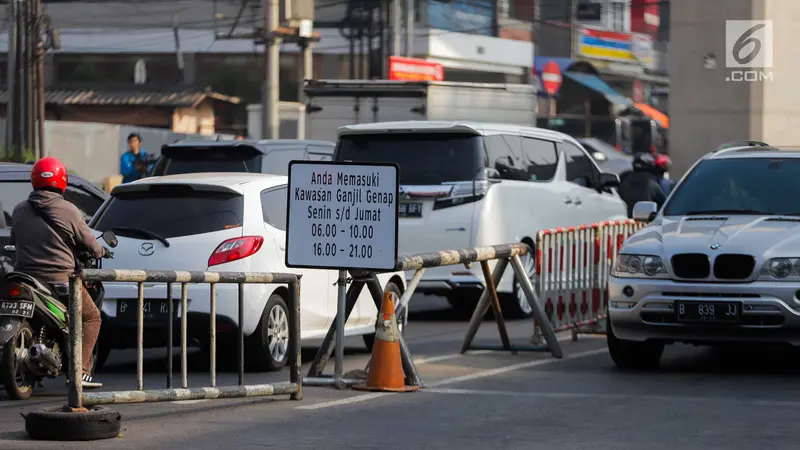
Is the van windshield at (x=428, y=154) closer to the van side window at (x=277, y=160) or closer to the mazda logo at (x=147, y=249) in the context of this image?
the van side window at (x=277, y=160)

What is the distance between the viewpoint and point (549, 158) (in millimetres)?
17328

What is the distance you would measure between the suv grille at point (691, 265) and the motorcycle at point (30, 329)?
4.09 m

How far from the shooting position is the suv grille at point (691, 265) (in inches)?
444

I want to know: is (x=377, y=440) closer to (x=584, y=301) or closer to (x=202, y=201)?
(x=202, y=201)

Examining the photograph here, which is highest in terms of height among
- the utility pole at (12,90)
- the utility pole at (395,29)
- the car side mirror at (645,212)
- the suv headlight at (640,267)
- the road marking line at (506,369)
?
the utility pole at (395,29)

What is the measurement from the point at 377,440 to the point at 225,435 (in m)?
0.87

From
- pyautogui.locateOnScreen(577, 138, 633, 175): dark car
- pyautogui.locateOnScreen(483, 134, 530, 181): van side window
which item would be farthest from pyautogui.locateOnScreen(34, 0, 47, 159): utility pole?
pyautogui.locateOnScreen(577, 138, 633, 175): dark car

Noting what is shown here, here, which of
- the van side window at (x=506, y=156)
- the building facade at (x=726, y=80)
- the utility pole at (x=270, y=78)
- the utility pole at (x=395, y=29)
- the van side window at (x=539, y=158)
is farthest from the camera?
the utility pole at (x=395, y=29)

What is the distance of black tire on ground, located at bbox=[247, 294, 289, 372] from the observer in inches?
459

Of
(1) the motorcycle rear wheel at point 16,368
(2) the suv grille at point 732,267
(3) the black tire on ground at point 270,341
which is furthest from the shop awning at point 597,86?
(1) the motorcycle rear wheel at point 16,368

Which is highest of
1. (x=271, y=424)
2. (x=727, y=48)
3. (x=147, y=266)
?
(x=727, y=48)

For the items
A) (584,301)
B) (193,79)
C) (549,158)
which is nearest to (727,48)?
(549,158)

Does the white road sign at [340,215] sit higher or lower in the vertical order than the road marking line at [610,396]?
higher

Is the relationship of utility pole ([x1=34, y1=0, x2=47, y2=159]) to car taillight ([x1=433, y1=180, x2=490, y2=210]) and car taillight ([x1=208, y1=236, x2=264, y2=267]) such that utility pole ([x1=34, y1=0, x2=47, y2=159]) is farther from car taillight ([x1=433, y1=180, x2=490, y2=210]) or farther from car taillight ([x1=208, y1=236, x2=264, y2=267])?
car taillight ([x1=208, y1=236, x2=264, y2=267])
